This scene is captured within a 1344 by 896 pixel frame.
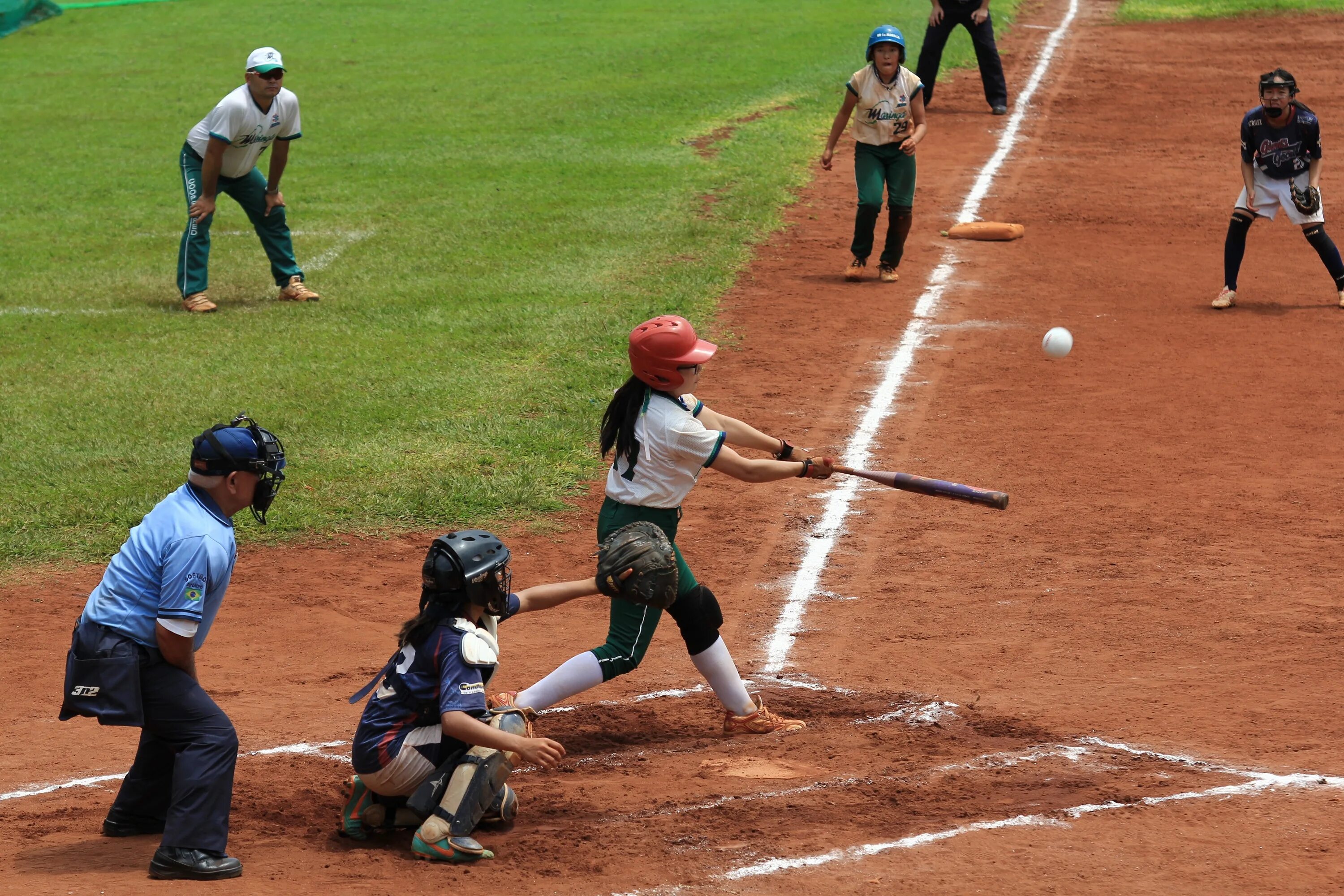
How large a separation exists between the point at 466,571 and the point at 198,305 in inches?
378

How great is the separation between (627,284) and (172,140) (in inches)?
420

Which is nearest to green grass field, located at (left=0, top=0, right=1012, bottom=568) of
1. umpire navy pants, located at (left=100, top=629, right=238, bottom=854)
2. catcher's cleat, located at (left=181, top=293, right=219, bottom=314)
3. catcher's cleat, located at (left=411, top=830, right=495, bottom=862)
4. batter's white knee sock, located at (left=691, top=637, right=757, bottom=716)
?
catcher's cleat, located at (left=181, top=293, right=219, bottom=314)

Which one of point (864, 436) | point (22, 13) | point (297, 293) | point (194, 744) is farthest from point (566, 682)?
point (22, 13)

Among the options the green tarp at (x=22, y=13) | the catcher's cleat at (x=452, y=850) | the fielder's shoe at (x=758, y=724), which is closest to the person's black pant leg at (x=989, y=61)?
the fielder's shoe at (x=758, y=724)

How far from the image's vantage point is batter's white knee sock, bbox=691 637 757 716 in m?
6.58

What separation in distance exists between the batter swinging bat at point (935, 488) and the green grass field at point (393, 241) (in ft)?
11.3

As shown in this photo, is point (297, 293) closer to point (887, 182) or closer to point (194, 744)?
point (887, 182)

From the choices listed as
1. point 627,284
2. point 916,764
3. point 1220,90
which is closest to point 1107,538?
point 916,764

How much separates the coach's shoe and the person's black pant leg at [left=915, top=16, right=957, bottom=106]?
680 inches

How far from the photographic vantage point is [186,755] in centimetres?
546

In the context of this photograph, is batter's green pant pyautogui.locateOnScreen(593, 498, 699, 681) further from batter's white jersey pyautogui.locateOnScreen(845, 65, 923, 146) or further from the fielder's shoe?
Answer: batter's white jersey pyautogui.locateOnScreen(845, 65, 923, 146)

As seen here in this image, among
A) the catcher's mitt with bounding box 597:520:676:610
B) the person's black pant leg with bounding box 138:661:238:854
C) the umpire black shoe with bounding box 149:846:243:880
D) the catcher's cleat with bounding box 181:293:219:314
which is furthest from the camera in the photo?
the catcher's cleat with bounding box 181:293:219:314

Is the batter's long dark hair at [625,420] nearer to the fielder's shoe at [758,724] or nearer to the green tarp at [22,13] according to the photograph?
the fielder's shoe at [758,724]

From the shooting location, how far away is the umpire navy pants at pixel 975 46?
69.5 ft
